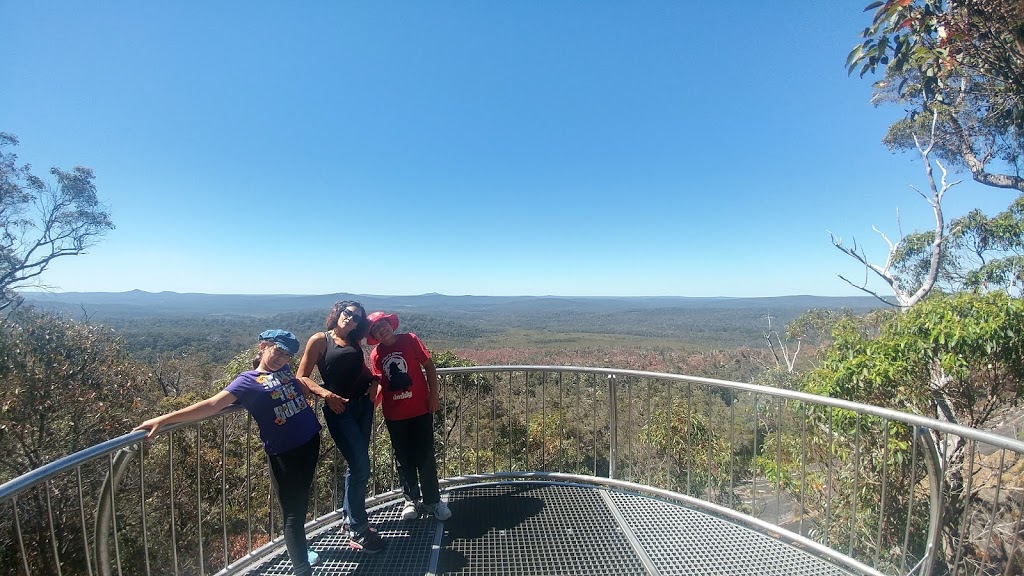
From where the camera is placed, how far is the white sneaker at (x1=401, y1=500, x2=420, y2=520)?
284cm

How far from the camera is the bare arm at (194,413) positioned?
74.3 inches

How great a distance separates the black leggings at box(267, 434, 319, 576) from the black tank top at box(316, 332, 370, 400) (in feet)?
1.18

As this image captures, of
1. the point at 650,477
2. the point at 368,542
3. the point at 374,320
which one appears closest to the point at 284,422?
the point at 374,320

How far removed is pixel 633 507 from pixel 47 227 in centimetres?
1957

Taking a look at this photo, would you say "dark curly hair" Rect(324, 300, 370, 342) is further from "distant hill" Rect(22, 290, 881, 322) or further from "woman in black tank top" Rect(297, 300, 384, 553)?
"distant hill" Rect(22, 290, 881, 322)

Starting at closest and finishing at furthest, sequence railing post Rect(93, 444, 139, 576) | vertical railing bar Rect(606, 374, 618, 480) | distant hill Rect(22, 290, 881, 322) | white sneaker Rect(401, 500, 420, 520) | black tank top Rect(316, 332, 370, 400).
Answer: railing post Rect(93, 444, 139, 576) → black tank top Rect(316, 332, 370, 400) → white sneaker Rect(401, 500, 420, 520) → vertical railing bar Rect(606, 374, 618, 480) → distant hill Rect(22, 290, 881, 322)

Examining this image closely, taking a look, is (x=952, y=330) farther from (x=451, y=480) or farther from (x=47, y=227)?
(x=47, y=227)

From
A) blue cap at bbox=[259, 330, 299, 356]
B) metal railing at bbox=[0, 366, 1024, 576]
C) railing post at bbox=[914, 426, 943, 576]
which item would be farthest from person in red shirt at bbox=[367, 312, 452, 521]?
railing post at bbox=[914, 426, 943, 576]

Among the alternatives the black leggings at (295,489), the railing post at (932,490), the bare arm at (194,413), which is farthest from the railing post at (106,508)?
the railing post at (932,490)

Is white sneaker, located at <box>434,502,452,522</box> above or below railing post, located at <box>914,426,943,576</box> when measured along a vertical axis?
below

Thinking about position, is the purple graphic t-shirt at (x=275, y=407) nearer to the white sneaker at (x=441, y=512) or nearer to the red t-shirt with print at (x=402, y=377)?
the red t-shirt with print at (x=402, y=377)

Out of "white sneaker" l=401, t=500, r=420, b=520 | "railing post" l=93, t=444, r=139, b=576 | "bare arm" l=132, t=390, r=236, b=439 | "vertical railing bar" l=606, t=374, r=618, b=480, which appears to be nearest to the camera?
"railing post" l=93, t=444, r=139, b=576

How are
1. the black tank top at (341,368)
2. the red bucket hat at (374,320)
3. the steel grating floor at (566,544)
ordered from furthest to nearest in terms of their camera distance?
1. the red bucket hat at (374,320)
2. the black tank top at (341,368)
3. the steel grating floor at (566,544)

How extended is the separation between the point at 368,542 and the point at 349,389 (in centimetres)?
91
